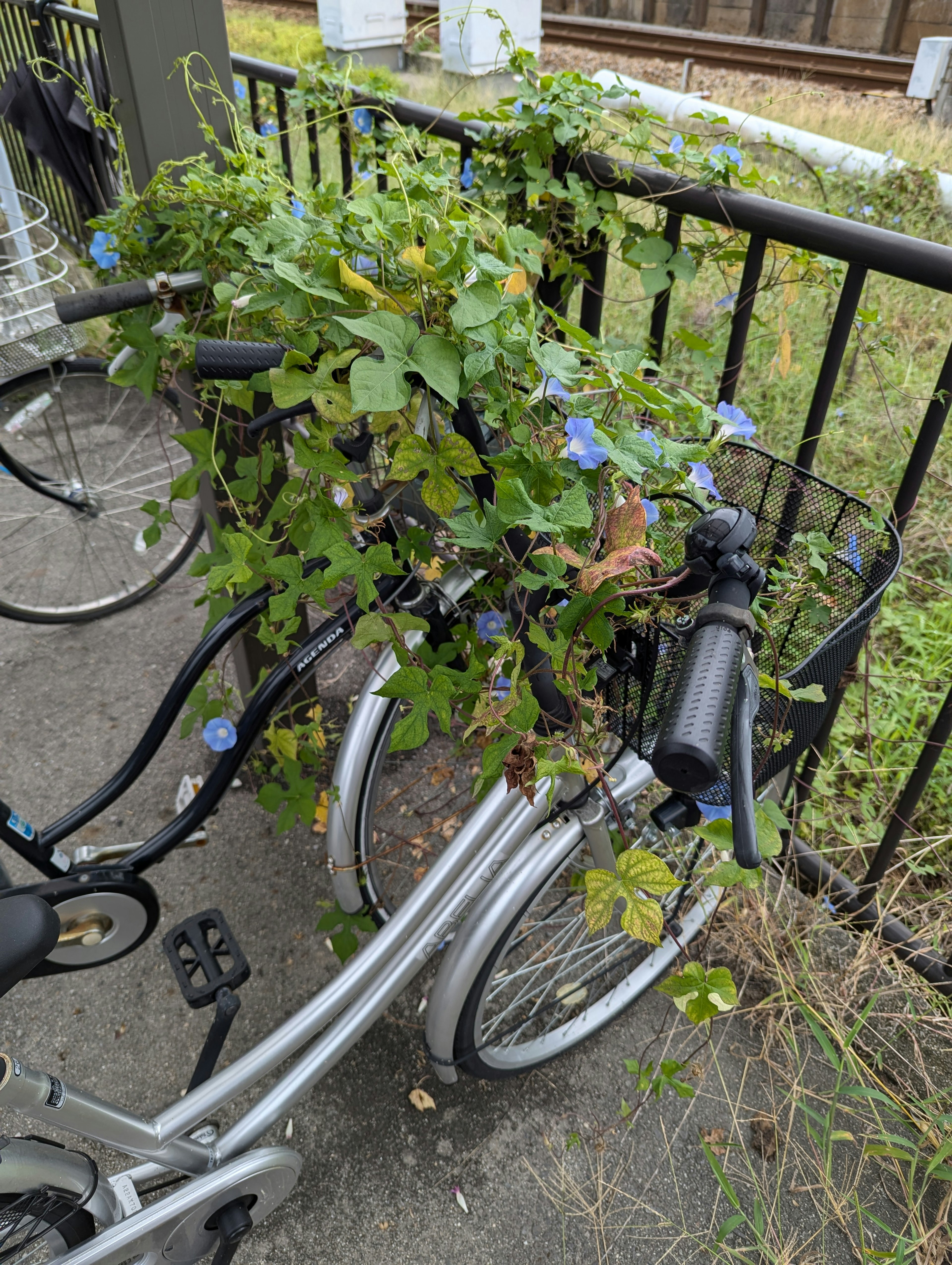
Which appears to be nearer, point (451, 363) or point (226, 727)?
point (451, 363)

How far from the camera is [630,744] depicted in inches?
45.4

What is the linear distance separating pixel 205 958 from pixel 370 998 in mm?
297

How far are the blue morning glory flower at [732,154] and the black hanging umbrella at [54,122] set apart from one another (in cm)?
239

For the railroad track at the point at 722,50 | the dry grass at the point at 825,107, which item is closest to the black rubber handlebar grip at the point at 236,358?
the dry grass at the point at 825,107

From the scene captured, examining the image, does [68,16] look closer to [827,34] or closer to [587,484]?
[587,484]

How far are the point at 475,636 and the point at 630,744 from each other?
442 millimetres

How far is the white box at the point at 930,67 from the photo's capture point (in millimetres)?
7574

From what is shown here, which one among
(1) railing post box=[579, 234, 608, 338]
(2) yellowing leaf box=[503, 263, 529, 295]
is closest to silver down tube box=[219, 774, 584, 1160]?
(2) yellowing leaf box=[503, 263, 529, 295]

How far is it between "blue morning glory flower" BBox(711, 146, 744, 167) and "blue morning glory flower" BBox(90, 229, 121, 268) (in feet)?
3.90

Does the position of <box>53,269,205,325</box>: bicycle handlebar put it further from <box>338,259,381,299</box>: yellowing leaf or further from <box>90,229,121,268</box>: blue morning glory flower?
<box>338,259,381,299</box>: yellowing leaf

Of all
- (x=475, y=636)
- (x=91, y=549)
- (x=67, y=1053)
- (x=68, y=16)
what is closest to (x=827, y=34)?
(x=68, y=16)

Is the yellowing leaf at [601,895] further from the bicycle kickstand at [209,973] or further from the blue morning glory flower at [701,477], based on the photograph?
the bicycle kickstand at [209,973]

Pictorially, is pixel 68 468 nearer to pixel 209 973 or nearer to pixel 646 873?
pixel 209 973

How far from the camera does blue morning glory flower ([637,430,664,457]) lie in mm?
955
